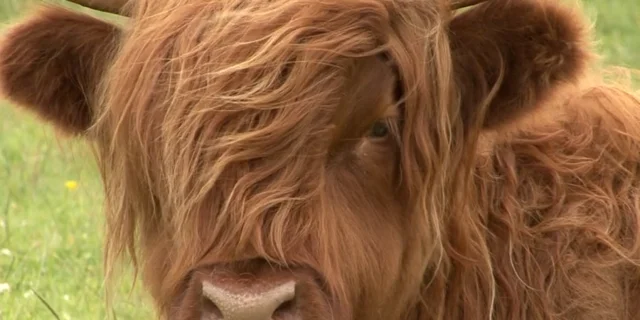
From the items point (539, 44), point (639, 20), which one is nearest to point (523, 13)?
point (539, 44)

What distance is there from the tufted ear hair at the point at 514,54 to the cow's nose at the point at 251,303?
3.32 feet

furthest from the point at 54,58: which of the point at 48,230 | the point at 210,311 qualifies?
the point at 48,230

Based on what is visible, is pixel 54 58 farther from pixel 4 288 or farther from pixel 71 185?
pixel 71 185

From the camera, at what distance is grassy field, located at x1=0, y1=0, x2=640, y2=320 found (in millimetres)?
5980

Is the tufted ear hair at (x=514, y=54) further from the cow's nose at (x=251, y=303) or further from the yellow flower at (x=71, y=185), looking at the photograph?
the yellow flower at (x=71, y=185)

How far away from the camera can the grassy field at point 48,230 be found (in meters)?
5.98

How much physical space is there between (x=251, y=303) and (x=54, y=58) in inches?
49.8

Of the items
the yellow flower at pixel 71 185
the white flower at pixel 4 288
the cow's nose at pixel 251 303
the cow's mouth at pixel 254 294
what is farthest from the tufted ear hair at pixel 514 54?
the yellow flower at pixel 71 185

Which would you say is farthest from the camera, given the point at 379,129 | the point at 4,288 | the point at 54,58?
the point at 4,288

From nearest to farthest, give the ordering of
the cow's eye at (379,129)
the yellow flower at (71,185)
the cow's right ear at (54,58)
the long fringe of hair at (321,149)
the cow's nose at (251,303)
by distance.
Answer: the cow's nose at (251,303) < the long fringe of hair at (321,149) < the cow's eye at (379,129) < the cow's right ear at (54,58) < the yellow flower at (71,185)

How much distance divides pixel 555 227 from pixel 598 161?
311 mm

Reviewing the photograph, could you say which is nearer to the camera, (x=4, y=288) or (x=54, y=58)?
(x=54, y=58)

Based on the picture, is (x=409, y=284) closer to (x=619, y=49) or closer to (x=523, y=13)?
(x=523, y=13)

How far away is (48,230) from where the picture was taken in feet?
24.4
